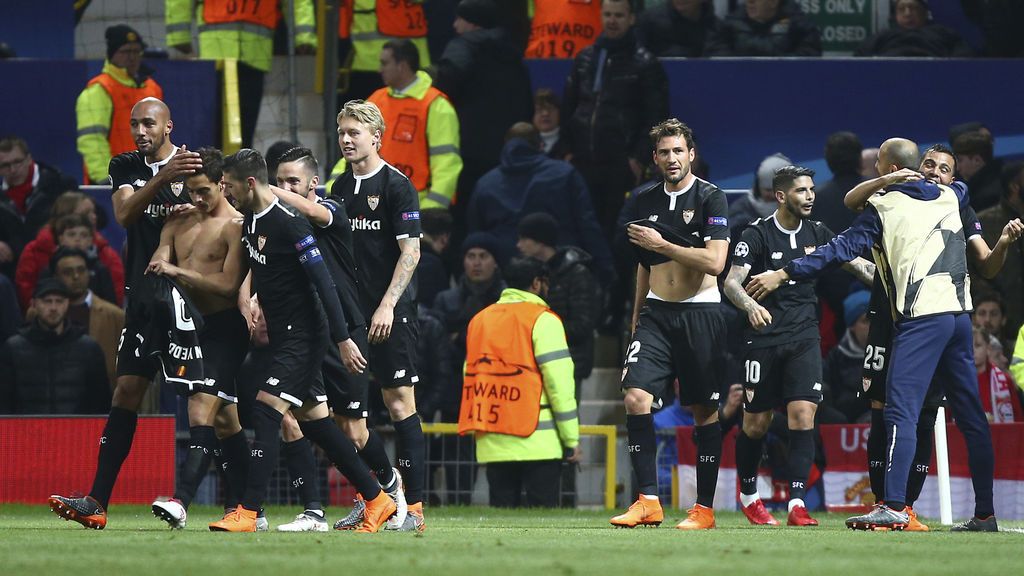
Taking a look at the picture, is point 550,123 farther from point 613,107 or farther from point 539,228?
point 539,228

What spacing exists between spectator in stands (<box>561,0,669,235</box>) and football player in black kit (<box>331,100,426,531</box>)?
5.52 m

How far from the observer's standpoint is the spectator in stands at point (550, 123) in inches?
667

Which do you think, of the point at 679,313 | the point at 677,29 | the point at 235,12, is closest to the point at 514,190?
the point at 677,29

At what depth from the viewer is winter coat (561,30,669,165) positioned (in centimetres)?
1620

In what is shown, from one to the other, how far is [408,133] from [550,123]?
5.07 ft

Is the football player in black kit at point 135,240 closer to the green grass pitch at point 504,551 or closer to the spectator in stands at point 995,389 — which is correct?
the green grass pitch at point 504,551

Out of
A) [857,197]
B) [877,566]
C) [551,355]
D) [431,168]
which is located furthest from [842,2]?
[877,566]

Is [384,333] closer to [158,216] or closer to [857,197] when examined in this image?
[158,216]

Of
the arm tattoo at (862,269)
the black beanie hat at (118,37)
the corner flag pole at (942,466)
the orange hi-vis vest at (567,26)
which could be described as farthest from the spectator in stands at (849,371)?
the black beanie hat at (118,37)

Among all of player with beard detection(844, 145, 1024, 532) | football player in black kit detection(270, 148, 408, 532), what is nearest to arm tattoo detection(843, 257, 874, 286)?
player with beard detection(844, 145, 1024, 532)

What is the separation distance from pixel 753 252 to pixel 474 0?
5759mm

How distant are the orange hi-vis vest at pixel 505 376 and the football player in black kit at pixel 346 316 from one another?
3.15 metres

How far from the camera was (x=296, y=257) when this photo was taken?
9.87 metres

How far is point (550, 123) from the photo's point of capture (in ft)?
56.1
